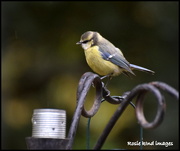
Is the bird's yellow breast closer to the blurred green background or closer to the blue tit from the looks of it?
the blue tit

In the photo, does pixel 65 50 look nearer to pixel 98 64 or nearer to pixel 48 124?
pixel 98 64

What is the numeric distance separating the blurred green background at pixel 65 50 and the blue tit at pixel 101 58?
119 cm

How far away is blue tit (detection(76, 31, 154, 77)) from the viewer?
280 centimetres

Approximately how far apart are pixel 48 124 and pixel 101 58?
1710 mm

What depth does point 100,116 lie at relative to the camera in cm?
399

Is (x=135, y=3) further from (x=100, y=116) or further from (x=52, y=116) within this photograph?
(x=52, y=116)

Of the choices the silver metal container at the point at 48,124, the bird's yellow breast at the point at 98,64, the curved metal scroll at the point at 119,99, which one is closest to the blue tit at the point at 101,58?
the bird's yellow breast at the point at 98,64

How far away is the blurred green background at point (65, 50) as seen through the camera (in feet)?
13.7

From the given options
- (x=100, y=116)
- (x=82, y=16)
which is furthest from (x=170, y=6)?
(x=100, y=116)

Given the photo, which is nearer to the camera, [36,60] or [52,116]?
[52,116]

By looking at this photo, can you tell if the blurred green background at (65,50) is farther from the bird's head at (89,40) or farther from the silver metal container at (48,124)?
the silver metal container at (48,124)

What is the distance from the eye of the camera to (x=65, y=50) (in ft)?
14.3

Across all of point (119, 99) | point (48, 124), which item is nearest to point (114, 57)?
point (119, 99)

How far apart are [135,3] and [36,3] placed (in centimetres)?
99
